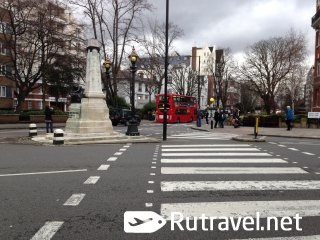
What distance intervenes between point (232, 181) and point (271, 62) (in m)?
55.3

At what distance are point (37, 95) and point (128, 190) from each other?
6126 centimetres

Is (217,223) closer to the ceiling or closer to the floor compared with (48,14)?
closer to the floor

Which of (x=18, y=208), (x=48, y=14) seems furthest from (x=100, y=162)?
(x=48, y=14)

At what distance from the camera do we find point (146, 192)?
6707 millimetres

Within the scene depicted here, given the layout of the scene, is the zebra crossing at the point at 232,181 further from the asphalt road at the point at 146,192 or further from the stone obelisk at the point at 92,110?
the stone obelisk at the point at 92,110

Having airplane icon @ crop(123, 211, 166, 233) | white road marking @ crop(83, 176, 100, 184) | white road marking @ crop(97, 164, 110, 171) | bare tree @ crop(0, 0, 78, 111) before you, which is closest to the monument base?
white road marking @ crop(97, 164, 110, 171)

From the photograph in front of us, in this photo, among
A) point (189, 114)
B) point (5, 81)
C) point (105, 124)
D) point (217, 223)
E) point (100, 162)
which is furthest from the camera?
point (5, 81)

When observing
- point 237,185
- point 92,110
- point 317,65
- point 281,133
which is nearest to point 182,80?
point 317,65

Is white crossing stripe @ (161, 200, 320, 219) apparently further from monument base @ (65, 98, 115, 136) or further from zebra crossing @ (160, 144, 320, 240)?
monument base @ (65, 98, 115, 136)

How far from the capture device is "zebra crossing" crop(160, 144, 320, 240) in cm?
557

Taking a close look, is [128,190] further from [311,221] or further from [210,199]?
[311,221]

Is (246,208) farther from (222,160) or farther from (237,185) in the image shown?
(222,160)

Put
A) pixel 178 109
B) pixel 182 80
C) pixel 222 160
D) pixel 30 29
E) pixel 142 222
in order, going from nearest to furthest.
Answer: pixel 142 222 → pixel 222 160 → pixel 30 29 → pixel 178 109 → pixel 182 80

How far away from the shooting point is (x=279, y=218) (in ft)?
17.0
